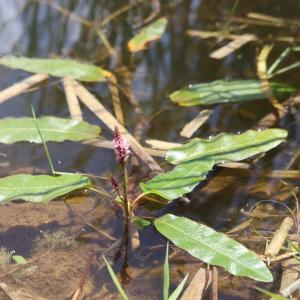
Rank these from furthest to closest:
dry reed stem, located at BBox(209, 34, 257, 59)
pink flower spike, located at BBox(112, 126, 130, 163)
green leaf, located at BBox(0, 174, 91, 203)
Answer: dry reed stem, located at BBox(209, 34, 257, 59)
green leaf, located at BBox(0, 174, 91, 203)
pink flower spike, located at BBox(112, 126, 130, 163)

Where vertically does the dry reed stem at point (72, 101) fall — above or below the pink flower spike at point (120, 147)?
below

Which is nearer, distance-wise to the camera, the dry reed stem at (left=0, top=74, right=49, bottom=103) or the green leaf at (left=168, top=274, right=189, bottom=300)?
the green leaf at (left=168, top=274, right=189, bottom=300)

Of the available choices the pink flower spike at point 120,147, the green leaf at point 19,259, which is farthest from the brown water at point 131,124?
the pink flower spike at point 120,147

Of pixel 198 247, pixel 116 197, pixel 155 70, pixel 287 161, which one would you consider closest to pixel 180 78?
pixel 155 70

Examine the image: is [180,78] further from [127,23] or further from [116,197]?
[116,197]

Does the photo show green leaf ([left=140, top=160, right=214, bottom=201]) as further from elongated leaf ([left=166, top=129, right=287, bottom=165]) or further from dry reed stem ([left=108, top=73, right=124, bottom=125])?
dry reed stem ([left=108, top=73, right=124, bottom=125])

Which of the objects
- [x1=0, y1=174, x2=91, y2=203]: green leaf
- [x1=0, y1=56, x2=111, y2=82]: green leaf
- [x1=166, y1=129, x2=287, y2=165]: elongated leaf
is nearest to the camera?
[x1=0, y1=174, x2=91, y2=203]: green leaf

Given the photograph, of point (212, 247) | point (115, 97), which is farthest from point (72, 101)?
point (212, 247)

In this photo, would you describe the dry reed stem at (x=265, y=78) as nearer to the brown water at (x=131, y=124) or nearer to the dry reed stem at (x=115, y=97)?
the brown water at (x=131, y=124)

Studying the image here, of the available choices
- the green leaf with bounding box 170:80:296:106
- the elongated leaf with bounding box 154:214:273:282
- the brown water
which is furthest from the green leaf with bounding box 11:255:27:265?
the green leaf with bounding box 170:80:296:106
